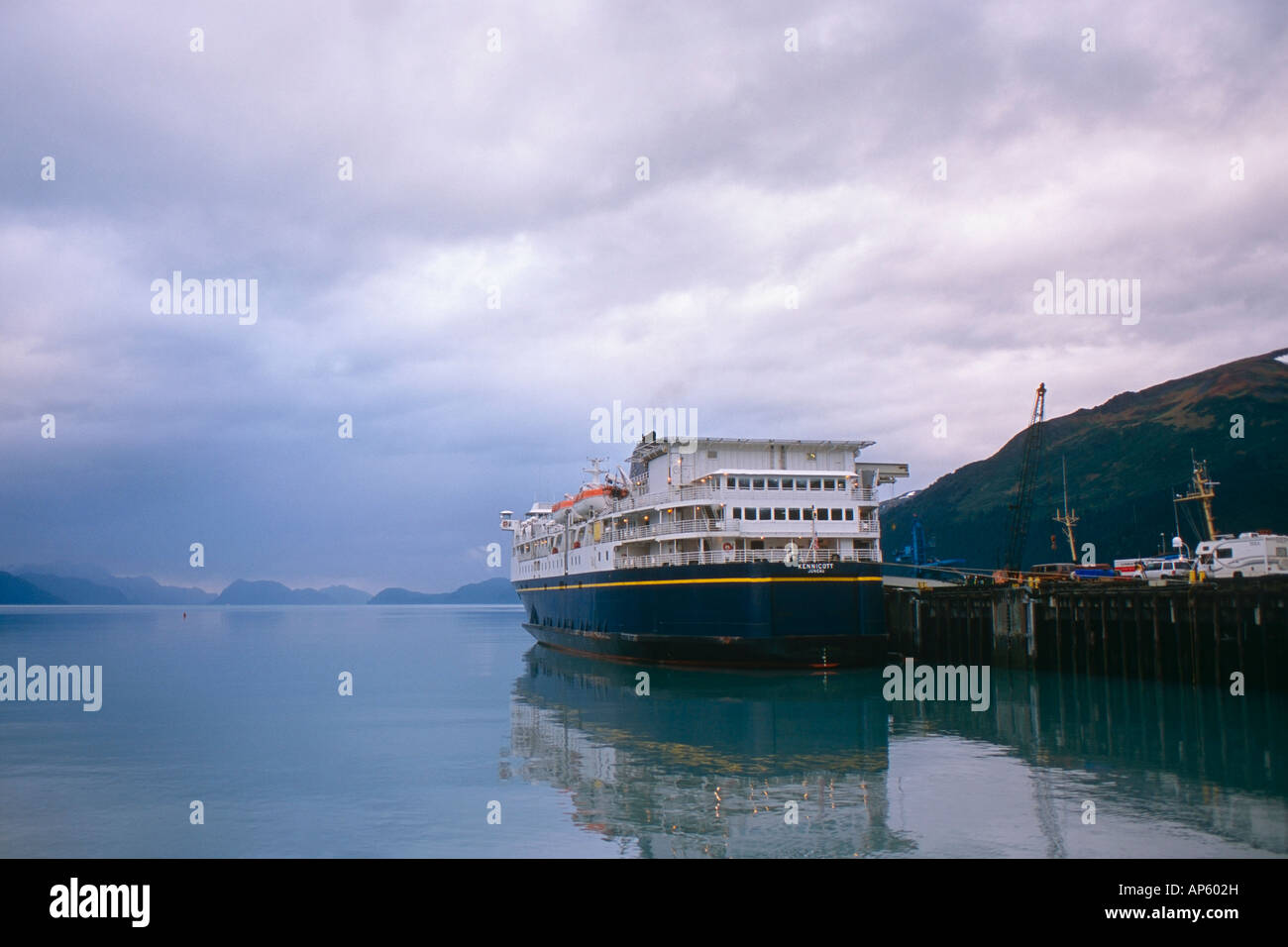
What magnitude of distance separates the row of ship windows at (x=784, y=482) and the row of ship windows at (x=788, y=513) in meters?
1.12

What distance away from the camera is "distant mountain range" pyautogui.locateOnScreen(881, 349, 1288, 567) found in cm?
12225

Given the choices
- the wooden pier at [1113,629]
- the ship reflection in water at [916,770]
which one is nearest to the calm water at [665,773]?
the ship reflection in water at [916,770]

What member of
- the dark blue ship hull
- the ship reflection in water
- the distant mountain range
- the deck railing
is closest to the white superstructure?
the deck railing

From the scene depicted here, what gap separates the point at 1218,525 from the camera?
387ft

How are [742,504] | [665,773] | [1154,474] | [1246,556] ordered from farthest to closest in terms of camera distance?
[1154,474]
[742,504]
[1246,556]
[665,773]

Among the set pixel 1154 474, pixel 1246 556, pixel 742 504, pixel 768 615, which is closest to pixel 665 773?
pixel 768 615

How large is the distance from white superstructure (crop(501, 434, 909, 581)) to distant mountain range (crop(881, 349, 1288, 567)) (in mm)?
73898

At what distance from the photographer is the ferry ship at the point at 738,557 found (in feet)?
132

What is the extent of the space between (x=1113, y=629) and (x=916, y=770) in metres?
21.2

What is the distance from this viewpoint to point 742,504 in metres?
44.5

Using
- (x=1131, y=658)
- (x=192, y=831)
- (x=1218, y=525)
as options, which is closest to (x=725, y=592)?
(x=1131, y=658)

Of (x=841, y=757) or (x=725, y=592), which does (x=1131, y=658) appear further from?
(x=841, y=757)

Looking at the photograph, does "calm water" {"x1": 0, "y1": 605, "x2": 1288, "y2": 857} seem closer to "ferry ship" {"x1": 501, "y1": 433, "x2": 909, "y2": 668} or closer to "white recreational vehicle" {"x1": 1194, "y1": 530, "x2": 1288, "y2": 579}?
"ferry ship" {"x1": 501, "y1": 433, "x2": 909, "y2": 668}

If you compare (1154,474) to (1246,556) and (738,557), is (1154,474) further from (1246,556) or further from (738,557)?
(738,557)
